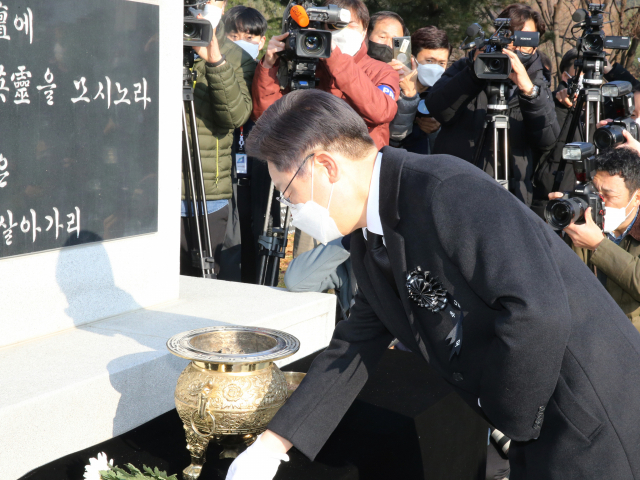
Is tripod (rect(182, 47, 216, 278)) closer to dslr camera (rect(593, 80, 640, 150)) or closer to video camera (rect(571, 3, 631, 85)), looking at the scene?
dslr camera (rect(593, 80, 640, 150))

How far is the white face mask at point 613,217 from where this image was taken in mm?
2809

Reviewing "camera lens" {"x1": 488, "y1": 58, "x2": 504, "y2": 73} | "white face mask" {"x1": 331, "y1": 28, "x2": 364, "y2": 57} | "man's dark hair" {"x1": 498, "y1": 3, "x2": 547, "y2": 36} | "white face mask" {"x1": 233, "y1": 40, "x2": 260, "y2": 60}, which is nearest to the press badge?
"white face mask" {"x1": 233, "y1": 40, "x2": 260, "y2": 60}

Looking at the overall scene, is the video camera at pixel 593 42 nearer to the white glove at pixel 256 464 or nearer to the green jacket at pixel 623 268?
the green jacket at pixel 623 268

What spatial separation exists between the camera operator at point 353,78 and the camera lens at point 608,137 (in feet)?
3.33

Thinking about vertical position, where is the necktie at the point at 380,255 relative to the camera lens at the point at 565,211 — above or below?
above

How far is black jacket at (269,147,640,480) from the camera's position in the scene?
43.9 inches

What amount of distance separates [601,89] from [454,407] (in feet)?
7.81

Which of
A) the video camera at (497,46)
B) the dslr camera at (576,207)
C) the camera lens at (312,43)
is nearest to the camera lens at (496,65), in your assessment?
the video camera at (497,46)

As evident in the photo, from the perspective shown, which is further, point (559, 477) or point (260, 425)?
point (260, 425)

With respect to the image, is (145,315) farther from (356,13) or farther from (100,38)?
(356,13)

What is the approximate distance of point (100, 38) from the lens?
2393mm

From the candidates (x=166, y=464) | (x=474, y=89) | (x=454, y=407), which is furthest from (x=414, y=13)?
(x=166, y=464)

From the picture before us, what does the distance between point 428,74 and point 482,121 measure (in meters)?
0.49

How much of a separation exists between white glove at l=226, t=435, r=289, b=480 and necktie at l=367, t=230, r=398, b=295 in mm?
443
